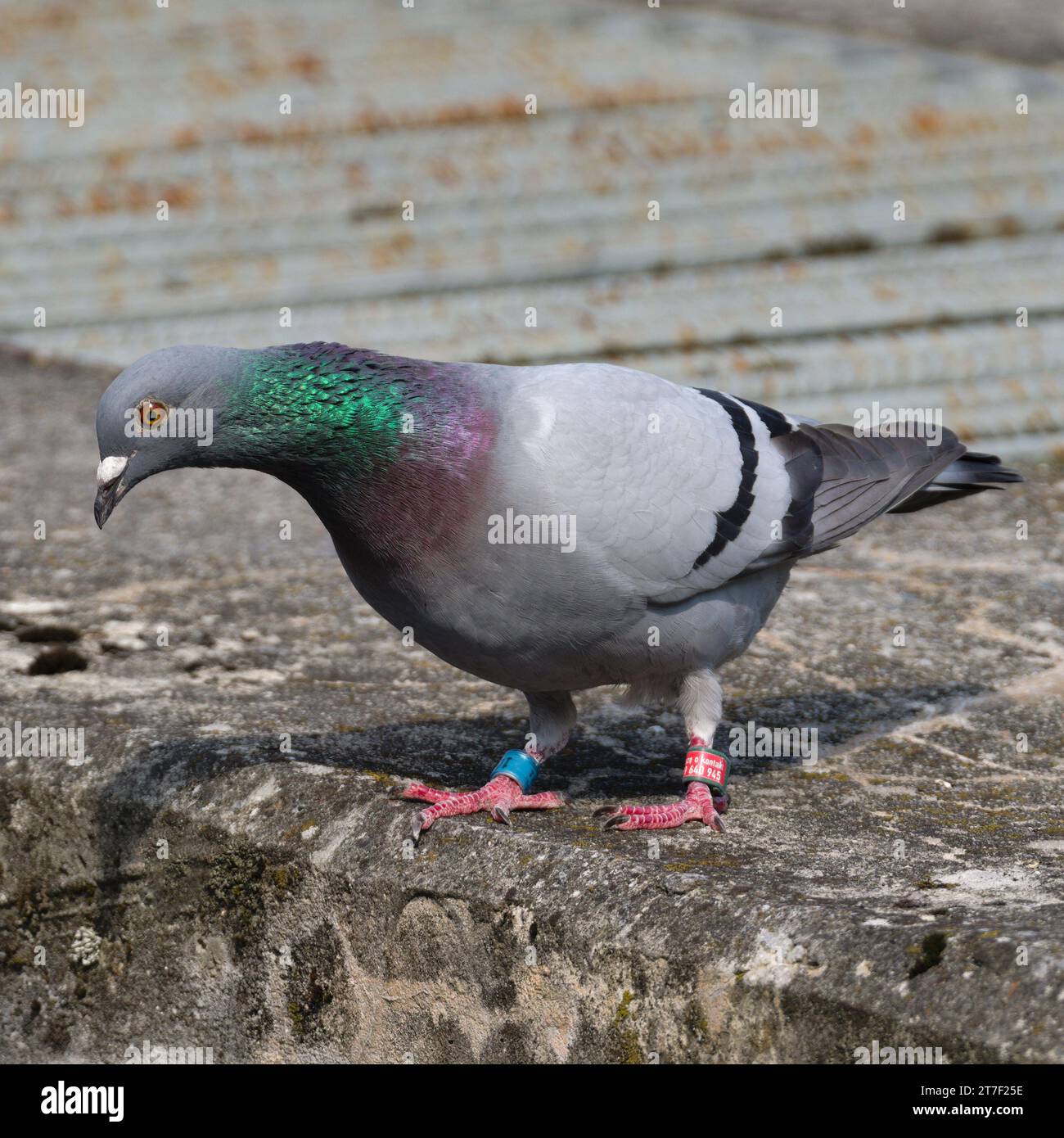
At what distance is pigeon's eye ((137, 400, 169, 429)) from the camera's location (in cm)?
352

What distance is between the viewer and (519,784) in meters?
4.06

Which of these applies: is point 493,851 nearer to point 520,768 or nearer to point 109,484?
point 520,768

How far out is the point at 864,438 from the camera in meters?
4.59

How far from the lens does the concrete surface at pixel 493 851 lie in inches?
128

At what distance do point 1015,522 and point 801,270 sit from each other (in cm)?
214

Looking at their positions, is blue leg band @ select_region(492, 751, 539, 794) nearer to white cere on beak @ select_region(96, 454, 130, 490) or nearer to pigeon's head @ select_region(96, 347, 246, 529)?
pigeon's head @ select_region(96, 347, 246, 529)

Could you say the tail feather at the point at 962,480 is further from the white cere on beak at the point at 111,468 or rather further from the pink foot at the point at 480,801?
the white cere on beak at the point at 111,468

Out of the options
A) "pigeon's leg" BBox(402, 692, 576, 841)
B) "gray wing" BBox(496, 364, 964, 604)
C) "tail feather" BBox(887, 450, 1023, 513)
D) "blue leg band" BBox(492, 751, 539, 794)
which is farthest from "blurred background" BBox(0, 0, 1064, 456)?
"blue leg band" BBox(492, 751, 539, 794)

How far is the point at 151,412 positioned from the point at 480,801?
1.30 meters

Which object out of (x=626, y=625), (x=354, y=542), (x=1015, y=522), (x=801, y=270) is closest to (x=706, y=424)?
(x=626, y=625)

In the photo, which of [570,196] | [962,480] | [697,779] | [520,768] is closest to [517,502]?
[520,768]

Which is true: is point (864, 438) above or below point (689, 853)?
above

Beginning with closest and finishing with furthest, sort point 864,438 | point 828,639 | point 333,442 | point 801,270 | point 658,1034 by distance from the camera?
point 658,1034 < point 333,442 < point 864,438 < point 828,639 < point 801,270

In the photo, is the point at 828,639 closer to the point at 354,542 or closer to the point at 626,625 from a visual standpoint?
the point at 626,625
